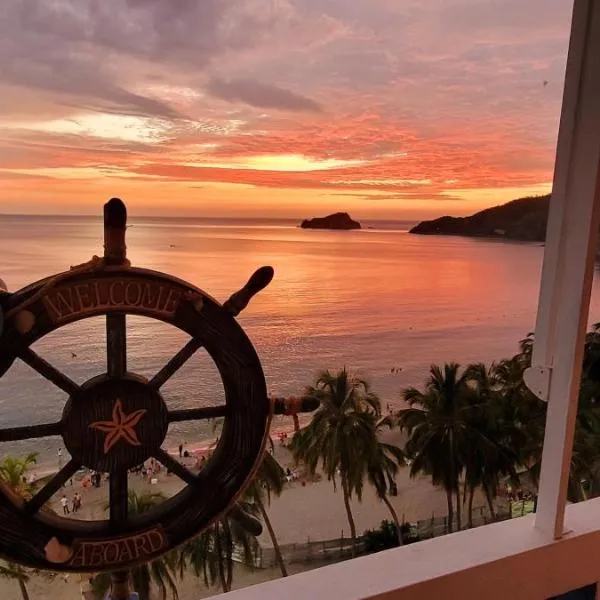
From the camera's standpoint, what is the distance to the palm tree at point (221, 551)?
110cm

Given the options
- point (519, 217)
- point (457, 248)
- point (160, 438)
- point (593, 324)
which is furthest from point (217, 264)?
point (593, 324)

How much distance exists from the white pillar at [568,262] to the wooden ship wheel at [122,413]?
1.75 ft

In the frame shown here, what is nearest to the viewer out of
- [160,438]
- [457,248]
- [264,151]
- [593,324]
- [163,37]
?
[160,438]

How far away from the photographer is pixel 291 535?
1186 millimetres

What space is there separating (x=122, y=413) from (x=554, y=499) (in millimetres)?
811

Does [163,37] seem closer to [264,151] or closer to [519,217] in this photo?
[264,151]

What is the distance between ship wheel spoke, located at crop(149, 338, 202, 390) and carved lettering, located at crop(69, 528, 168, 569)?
7.9 inches

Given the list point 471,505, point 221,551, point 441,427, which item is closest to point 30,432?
point 221,551

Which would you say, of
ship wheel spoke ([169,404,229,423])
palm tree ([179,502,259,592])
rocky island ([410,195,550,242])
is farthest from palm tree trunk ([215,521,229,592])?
rocky island ([410,195,550,242])

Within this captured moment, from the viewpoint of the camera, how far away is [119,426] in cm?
85

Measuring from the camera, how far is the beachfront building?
3.58 ft

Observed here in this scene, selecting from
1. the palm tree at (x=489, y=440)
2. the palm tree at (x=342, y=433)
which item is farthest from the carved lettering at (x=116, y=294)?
the palm tree at (x=489, y=440)

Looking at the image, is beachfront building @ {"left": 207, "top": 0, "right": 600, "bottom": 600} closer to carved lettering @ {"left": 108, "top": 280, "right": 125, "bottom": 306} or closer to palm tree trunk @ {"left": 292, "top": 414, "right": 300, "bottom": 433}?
palm tree trunk @ {"left": 292, "top": 414, "right": 300, "bottom": 433}

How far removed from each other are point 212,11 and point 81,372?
0.59m
